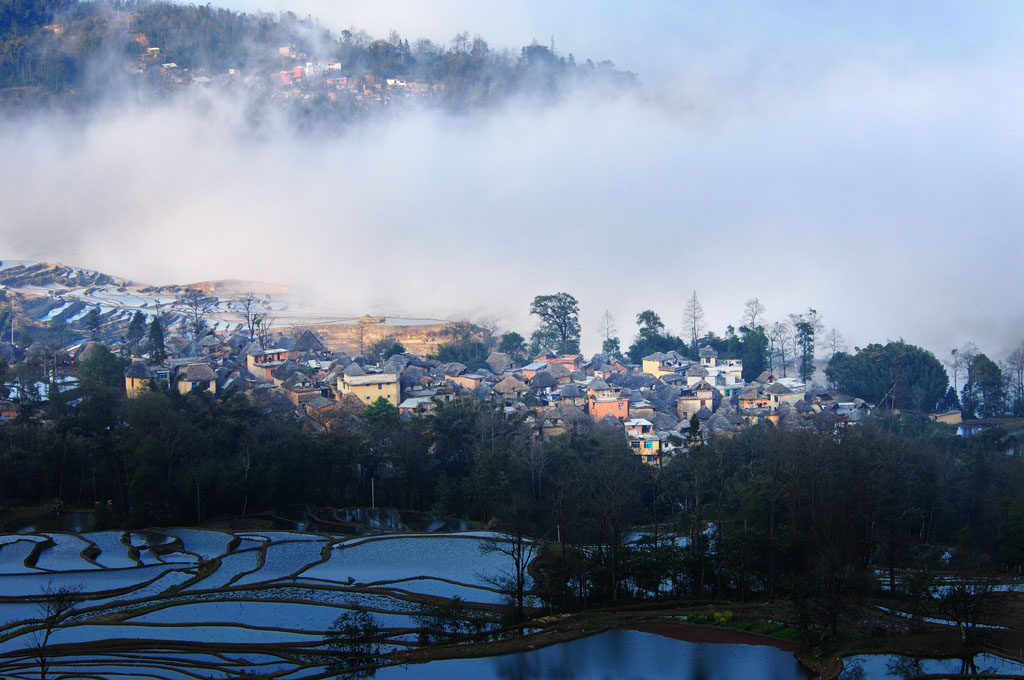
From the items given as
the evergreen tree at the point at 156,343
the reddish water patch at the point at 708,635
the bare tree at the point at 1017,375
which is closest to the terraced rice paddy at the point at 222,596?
the reddish water patch at the point at 708,635

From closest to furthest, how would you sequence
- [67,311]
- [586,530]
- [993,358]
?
[586,530] < [993,358] < [67,311]

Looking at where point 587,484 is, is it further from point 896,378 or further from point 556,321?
point 556,321

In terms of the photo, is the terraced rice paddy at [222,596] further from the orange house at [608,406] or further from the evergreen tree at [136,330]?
the evergreen tree at [136,330]

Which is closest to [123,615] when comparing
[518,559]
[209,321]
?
[518,559]

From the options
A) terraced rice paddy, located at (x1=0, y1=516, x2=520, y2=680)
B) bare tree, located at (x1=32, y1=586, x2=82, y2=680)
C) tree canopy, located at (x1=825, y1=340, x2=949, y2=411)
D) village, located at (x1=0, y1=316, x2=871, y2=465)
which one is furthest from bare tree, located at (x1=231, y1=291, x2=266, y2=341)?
bare tree, located at (x1=32, y1=586, x2=82, y2=680)

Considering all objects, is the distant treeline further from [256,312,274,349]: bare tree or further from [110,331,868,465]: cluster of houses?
[110,331,868,465]: cluster of houses

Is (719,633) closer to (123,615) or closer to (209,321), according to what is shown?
(123,615)
